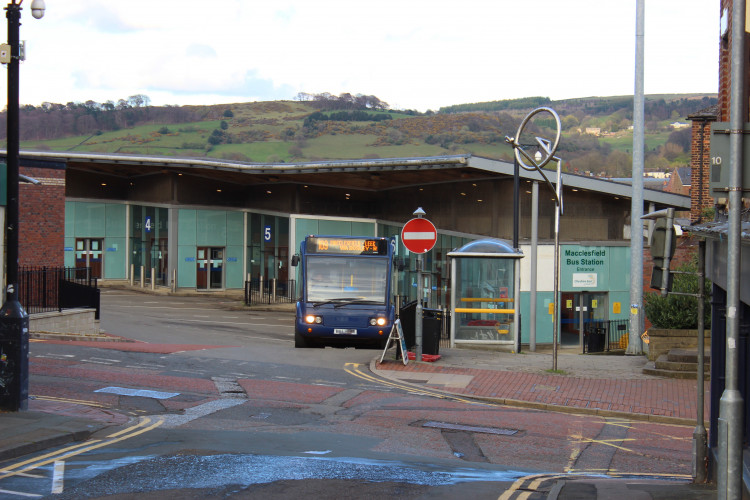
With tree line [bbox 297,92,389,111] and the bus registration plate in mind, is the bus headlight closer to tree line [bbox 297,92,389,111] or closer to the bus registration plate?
the bus registration plate

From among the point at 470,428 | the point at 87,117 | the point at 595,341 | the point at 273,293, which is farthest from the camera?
the point at 87,117

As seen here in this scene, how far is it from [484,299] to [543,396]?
7.39 meters

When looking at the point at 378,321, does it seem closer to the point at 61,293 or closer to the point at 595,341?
the point at 61,293

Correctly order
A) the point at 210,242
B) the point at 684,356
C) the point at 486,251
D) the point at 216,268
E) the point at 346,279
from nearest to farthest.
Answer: the point at 684,356 → the point at 346,279 → the point at 486,251 → the point at 210,242 → the point at 216,268

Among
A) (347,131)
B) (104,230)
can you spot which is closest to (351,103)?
(347,131)

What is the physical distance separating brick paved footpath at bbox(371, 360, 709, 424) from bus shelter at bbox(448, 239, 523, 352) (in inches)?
171

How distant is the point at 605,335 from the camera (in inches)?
1198

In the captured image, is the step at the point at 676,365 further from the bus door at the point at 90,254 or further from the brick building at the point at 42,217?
the bus door at the point at 90,254

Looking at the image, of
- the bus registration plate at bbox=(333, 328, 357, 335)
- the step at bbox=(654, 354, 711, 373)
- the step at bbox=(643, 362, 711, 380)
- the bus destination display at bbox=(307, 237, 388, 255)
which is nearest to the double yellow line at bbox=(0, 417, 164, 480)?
the bus registration plate at bbox=(333, 328, 357, 335)

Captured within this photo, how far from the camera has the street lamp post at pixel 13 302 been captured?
36.7 ft

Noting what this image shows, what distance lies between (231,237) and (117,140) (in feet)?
284

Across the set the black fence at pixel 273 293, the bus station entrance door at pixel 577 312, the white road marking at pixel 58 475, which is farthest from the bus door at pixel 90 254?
→ the white road marking at pixel 58 475

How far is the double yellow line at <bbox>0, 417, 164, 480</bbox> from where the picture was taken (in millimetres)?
8680

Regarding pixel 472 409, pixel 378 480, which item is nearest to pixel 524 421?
pixel 472 409
